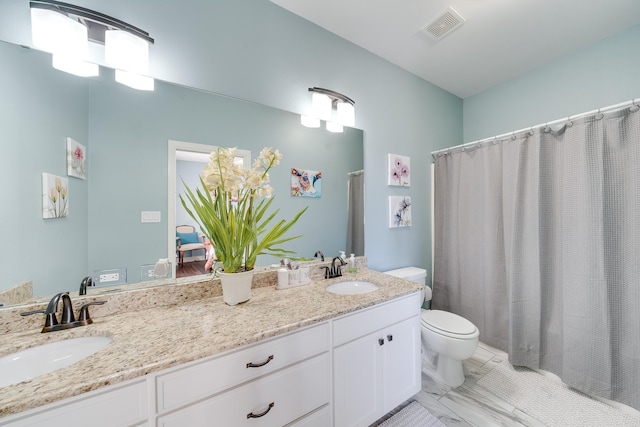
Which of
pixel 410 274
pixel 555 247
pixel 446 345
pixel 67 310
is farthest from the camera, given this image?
pixel 410 274

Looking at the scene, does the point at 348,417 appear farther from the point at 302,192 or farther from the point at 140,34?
the point at 140,34

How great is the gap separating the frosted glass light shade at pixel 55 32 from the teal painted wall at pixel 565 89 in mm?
3254

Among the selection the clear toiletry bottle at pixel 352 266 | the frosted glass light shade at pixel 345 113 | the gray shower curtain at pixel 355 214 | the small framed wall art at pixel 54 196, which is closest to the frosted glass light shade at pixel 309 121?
the frosted glass light shade at pixel 345 113

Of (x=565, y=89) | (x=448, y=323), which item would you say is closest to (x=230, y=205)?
(x=448, y=323)

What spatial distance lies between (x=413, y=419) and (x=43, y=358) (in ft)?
5.88

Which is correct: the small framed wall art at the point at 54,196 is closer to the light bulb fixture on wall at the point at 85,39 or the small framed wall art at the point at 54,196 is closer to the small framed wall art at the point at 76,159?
the small framed wall art at the point at 76,159

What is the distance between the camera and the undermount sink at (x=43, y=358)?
0.73 m

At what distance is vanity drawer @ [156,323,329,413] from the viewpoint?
0.72 m

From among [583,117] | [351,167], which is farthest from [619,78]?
[351,167]

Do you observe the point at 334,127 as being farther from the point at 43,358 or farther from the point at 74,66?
the point at 43,358

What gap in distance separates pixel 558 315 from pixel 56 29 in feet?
10.7

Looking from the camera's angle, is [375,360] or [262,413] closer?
[262,413]

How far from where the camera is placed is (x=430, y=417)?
4.50 feet

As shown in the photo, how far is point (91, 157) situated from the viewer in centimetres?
102
